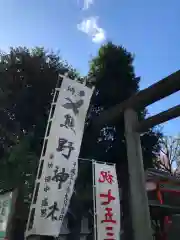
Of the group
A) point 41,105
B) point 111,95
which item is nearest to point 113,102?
point 111,95

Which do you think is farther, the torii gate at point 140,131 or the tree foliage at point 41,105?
the tree foliage at point 41,105

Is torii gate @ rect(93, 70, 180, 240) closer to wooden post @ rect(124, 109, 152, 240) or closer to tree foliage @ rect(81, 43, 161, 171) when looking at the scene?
wooden post @ rect(124, 109, 152, 240)

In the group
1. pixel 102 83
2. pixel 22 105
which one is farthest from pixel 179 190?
pixel 22 105

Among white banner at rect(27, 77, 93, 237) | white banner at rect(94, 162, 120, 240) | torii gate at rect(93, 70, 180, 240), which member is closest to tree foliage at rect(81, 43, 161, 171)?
torii gate at rect(93, 70, 180, 240)

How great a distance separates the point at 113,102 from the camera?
993 centimetres

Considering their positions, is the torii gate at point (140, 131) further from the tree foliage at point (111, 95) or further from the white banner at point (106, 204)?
the tree foliage at point (111, 95)

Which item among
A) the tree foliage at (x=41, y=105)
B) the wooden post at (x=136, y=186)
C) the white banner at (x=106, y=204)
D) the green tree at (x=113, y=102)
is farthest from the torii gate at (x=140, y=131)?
the green tree at (x=113, y=102)

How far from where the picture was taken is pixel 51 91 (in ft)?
29.6

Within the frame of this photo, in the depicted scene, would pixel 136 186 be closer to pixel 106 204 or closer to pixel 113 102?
pixel 106 204

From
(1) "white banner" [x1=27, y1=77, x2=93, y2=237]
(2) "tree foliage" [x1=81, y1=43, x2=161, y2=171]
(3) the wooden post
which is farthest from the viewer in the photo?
(2) "tree foliage" [x1=81, y1=43, x2=161, y2=171]

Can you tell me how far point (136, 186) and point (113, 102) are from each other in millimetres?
4019

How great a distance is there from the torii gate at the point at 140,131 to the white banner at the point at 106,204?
65 cm

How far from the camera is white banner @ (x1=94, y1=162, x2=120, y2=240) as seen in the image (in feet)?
18.4

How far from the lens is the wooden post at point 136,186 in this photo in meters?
6.28
